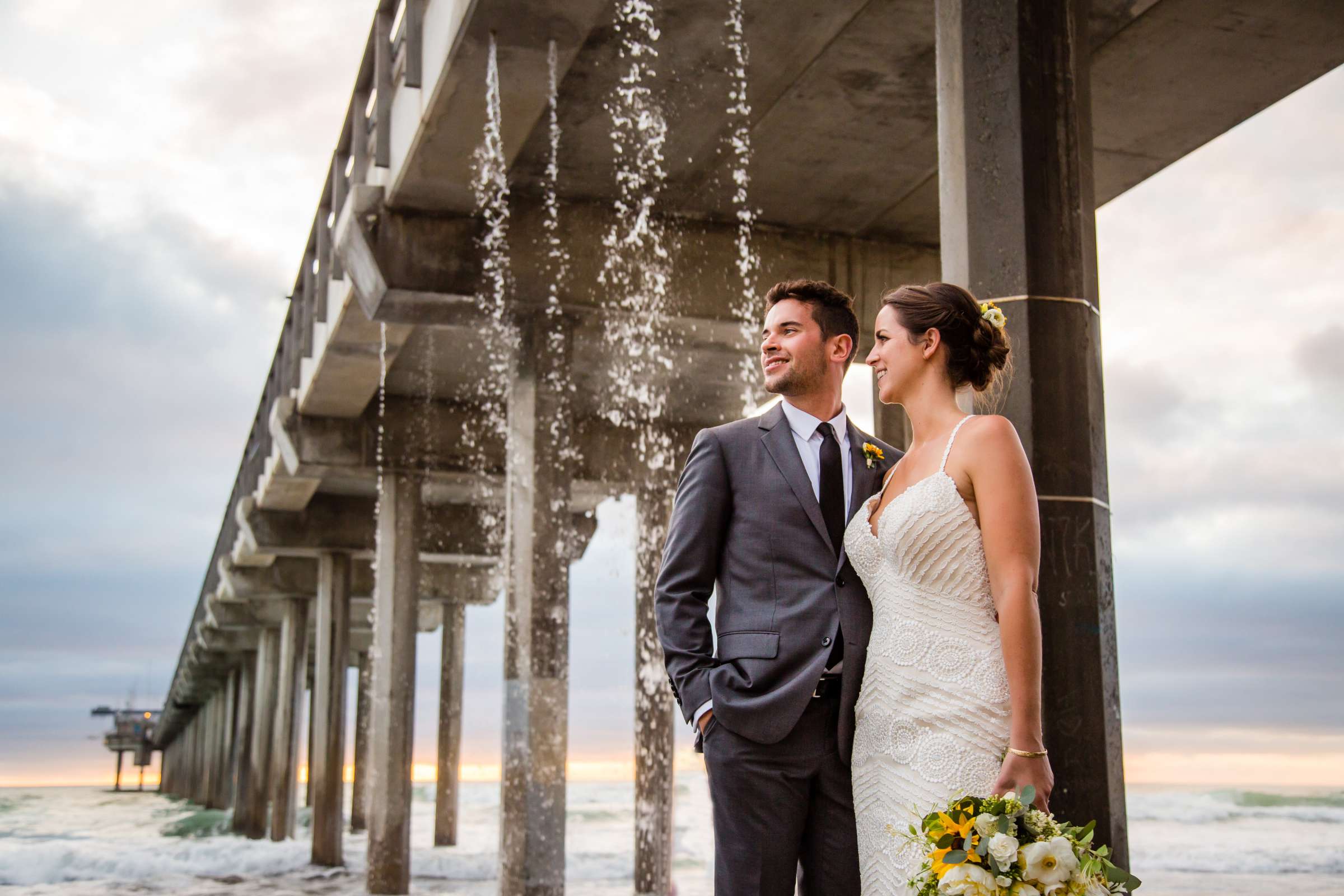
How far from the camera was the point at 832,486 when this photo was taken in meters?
3.38

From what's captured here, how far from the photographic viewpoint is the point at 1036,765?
9.23 ft

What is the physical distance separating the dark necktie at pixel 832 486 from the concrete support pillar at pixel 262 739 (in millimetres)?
30556

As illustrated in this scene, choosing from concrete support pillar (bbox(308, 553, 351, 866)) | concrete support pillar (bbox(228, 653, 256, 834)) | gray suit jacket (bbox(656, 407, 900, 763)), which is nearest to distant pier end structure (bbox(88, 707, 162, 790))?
concrete support pillar (bbox(228, 653, 256, 834))

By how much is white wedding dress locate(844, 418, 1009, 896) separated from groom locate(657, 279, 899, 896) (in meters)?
0.09

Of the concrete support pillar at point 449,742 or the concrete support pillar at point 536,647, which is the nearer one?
the concrete support pillar at point 536,647

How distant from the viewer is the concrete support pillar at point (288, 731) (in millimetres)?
28016

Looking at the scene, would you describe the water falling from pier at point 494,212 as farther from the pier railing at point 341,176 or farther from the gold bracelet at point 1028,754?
the gold bracelet at point 1028,754

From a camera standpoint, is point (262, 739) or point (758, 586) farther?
point (262, 739)

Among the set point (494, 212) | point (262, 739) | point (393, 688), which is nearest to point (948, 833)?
point (494, 212)

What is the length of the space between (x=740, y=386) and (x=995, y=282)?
47.5 feet

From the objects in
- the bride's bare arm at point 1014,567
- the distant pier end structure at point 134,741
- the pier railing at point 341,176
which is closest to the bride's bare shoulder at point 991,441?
the bride's bare arm at point 1014,567

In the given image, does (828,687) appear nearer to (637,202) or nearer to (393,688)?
(637,202)

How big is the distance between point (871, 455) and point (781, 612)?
531 millimetres

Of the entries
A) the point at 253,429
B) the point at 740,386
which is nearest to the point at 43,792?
the point at 253,429
